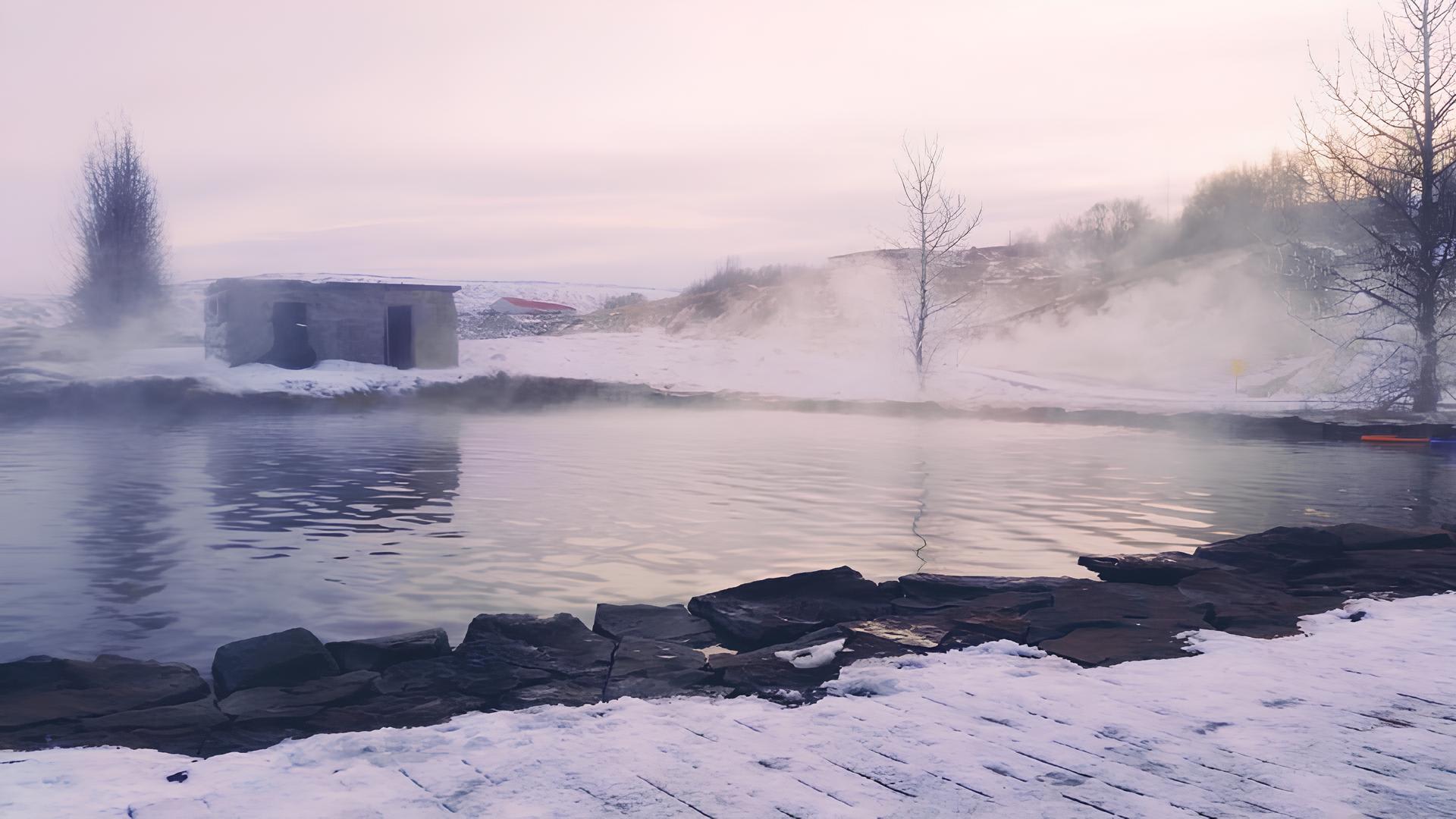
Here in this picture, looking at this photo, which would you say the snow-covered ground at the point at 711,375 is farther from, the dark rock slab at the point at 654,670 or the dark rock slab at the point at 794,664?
the dark rock slab at the point at 654,670

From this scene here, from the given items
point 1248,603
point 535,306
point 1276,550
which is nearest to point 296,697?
point 1248,603

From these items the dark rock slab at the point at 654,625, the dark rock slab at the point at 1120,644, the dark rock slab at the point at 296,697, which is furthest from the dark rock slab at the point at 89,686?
the dark rock slab at the point at 1120,644

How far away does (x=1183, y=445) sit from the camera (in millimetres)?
21547

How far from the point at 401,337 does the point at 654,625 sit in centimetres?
3225

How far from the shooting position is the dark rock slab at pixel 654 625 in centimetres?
644

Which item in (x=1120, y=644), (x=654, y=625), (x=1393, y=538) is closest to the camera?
(x=1120, y=644)

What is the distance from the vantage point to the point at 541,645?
6109 mm

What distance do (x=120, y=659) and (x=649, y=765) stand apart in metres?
3.58

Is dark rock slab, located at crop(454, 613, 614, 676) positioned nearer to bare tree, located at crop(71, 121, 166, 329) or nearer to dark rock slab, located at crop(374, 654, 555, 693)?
dark rock slab, located at crop(374, 654, 555, 693)

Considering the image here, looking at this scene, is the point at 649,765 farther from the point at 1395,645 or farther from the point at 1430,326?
the point at 1430,326

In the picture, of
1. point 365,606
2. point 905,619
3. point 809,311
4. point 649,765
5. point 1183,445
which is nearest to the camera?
point 649,765

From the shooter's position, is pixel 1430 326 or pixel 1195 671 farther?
pixel 1430 326

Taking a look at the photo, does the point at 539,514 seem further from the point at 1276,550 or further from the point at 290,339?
the point at 290,339

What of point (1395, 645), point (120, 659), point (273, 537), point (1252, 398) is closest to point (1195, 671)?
point (1395, 645)
